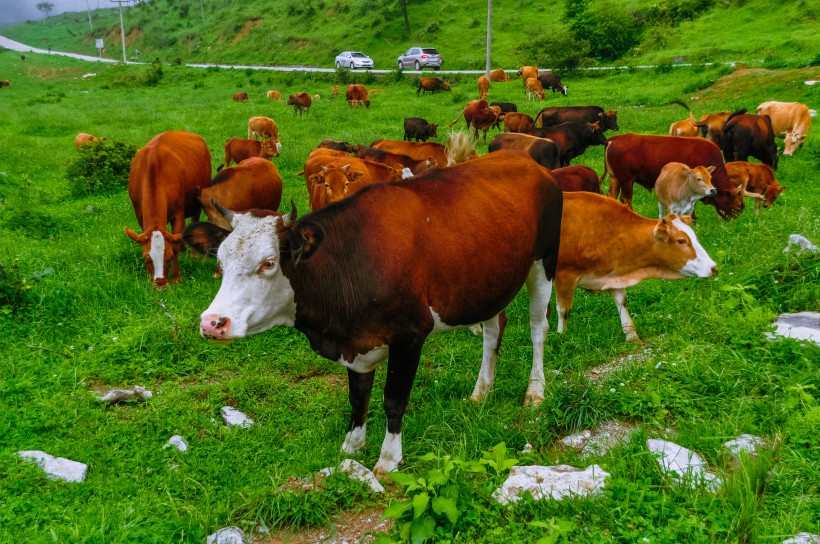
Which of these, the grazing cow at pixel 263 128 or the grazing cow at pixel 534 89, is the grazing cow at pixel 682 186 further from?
the grazing cow at pixel 534 89

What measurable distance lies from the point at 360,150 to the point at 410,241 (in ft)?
29.6

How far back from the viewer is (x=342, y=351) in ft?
14.0

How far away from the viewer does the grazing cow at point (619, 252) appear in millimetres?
6223

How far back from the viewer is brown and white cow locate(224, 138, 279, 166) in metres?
13.8

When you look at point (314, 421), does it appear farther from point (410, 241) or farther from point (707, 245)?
point (707, 245)

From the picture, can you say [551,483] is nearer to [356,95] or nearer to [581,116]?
[581,116]

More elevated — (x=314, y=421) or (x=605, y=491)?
(x=605, y=491)

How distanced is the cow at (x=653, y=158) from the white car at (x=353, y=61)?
33622 millimetres

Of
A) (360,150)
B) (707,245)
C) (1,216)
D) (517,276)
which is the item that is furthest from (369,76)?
(517,276)

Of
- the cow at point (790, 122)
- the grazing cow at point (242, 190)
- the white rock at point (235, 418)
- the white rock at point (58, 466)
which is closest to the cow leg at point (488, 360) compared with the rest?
the white rock at point (235, 418)

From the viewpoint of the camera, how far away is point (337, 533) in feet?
12.3

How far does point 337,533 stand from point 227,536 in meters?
0.63

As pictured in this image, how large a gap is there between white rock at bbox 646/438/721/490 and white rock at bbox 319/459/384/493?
175cm

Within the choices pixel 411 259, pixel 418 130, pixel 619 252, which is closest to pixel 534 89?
pixel 418 130
